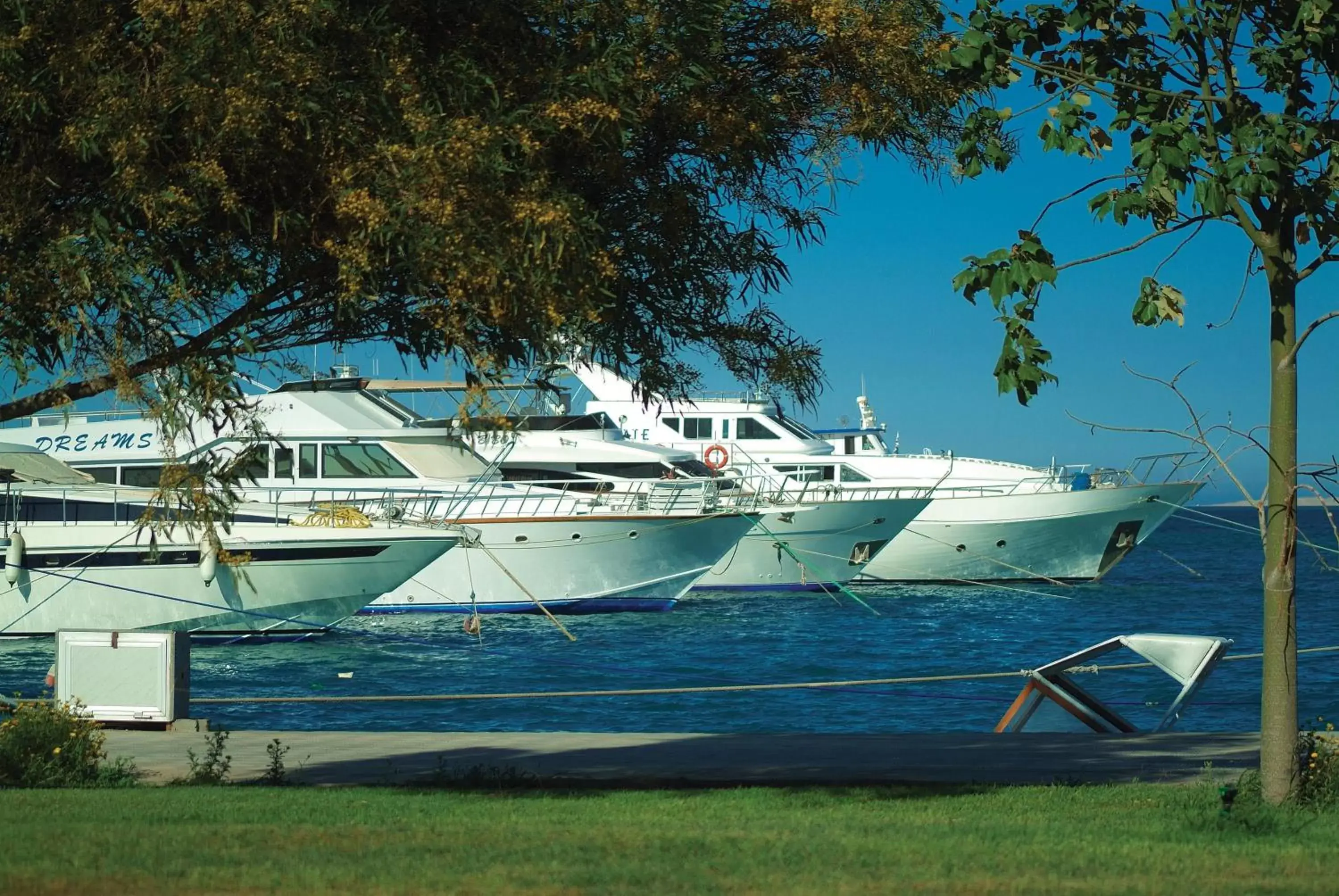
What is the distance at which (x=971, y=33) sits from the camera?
28.7 ft

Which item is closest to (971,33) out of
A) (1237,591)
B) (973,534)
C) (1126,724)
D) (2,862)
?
(2,862)

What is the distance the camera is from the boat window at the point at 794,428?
4975cm

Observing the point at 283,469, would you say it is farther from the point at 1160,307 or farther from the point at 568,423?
the point at 1160,307

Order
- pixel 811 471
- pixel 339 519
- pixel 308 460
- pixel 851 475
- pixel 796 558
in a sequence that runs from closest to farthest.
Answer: pixel 339 519
pixel 308 460
pixel 796 558
pixel 811 471
pixel 851 475

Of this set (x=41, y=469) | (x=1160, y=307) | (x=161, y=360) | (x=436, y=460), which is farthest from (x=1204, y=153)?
(x=436, y=460)

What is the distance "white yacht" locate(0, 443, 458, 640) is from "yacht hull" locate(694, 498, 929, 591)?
14670 millimetres

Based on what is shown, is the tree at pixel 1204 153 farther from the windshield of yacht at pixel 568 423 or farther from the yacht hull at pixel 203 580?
the windshield of yacht at pixel 568 423

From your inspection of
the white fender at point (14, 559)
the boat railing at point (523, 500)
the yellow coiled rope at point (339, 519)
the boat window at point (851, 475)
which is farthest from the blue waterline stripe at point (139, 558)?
the boat window at point (851, 475)

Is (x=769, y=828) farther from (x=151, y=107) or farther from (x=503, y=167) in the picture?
(x=151, y=107)

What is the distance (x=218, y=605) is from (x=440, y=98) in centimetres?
2037

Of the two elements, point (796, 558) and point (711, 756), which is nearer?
point (711, 756)

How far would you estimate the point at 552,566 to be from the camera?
3422 cm

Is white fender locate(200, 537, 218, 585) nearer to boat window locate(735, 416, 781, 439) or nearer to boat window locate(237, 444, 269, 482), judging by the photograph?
boat window locate(237, 444, 269, 482)

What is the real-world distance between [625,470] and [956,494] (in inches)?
458
